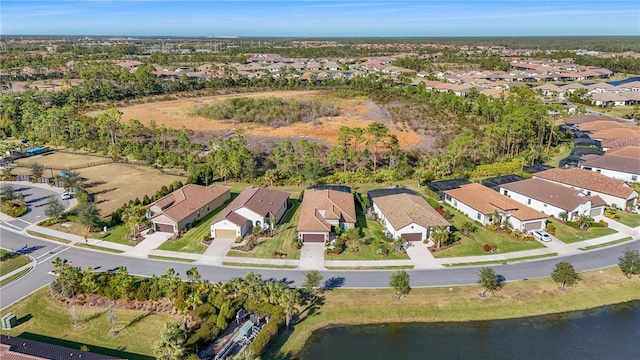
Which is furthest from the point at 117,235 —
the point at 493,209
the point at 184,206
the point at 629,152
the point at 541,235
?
the point at 629,152

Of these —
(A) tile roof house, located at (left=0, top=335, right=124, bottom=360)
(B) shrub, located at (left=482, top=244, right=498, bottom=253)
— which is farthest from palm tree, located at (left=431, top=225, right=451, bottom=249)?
(A) tile roof house, located at (left=0, top=335, right=124, bottom=360)

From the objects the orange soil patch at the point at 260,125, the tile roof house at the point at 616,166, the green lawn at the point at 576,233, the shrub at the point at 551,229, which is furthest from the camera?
the orange soil patch at the point at 260,125

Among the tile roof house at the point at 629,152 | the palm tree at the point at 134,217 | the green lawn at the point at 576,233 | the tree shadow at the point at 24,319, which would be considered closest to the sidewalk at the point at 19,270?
the tree shadow at the point at 24,319

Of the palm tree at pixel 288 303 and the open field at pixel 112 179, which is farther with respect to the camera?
the open field at pixel 112 179

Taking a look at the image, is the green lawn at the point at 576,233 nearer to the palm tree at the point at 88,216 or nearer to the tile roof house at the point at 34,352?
the tile roof house at the point at 34,352

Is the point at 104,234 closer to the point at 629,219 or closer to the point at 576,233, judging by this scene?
the point at 576,233

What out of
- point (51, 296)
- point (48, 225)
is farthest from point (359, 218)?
point (48, 225)

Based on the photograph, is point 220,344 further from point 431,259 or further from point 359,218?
point 359,218
